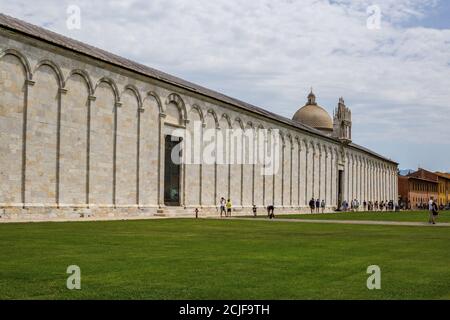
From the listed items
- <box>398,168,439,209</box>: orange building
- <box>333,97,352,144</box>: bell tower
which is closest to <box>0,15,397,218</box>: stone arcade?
<box>333,97,352,144</box>: bell tower

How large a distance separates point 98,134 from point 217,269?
87.1 feet

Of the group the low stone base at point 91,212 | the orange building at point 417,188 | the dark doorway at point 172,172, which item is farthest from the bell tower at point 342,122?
the orange building at point 417,188

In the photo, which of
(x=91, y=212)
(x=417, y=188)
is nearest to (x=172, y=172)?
(x=91, y=212)

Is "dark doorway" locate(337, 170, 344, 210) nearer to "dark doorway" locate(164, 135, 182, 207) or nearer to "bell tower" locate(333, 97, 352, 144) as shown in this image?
"bell tower" locate(333, 97, 352, 144)

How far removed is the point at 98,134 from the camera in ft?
119

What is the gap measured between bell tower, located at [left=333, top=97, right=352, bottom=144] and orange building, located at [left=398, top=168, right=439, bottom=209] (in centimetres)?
4574

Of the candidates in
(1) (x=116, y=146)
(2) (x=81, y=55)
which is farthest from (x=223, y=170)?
(2) (x=81, y=55)

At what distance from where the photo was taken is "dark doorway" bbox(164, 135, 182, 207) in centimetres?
4416

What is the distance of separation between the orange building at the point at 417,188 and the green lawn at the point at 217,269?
121 m

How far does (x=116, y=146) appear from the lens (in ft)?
124

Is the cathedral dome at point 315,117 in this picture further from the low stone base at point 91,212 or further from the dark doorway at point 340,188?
the low stone base at point 91,212

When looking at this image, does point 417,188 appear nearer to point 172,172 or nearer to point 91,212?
point 172,172
